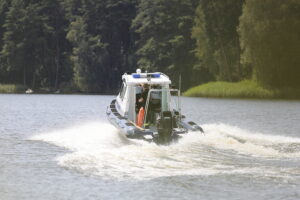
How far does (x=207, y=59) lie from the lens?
87938 mm

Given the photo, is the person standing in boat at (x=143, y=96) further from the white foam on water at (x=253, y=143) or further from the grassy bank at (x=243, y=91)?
the grassy bank at (x=243, y=91)

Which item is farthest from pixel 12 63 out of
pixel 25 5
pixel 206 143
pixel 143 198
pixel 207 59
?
pixel 143 198

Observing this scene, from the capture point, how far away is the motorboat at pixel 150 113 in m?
25.3

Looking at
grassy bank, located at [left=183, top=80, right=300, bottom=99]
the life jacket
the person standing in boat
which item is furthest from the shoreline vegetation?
the life jacket

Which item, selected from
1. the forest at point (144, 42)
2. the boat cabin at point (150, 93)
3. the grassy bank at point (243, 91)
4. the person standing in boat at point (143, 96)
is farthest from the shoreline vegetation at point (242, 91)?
the person standing in boat at point (143, 96)

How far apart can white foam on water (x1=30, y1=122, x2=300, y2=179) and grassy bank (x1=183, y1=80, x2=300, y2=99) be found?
39863 millimetres

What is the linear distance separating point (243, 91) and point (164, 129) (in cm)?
4787

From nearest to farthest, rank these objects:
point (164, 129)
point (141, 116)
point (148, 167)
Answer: point (148, 167), point (164, 129), point (141, 116)

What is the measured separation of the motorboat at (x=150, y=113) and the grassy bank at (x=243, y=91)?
39052 mm

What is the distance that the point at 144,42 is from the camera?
4419 inches

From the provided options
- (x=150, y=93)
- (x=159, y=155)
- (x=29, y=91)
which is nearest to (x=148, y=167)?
(x=159, y=155)

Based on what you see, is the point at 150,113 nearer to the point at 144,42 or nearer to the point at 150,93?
the point at 150,93

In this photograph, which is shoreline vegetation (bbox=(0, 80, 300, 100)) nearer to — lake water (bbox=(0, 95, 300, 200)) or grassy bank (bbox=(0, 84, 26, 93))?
lake water (bbox=(0, 95, 300, 200))

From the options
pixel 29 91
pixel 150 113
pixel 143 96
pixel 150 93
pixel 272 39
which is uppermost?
pixel 272 39
